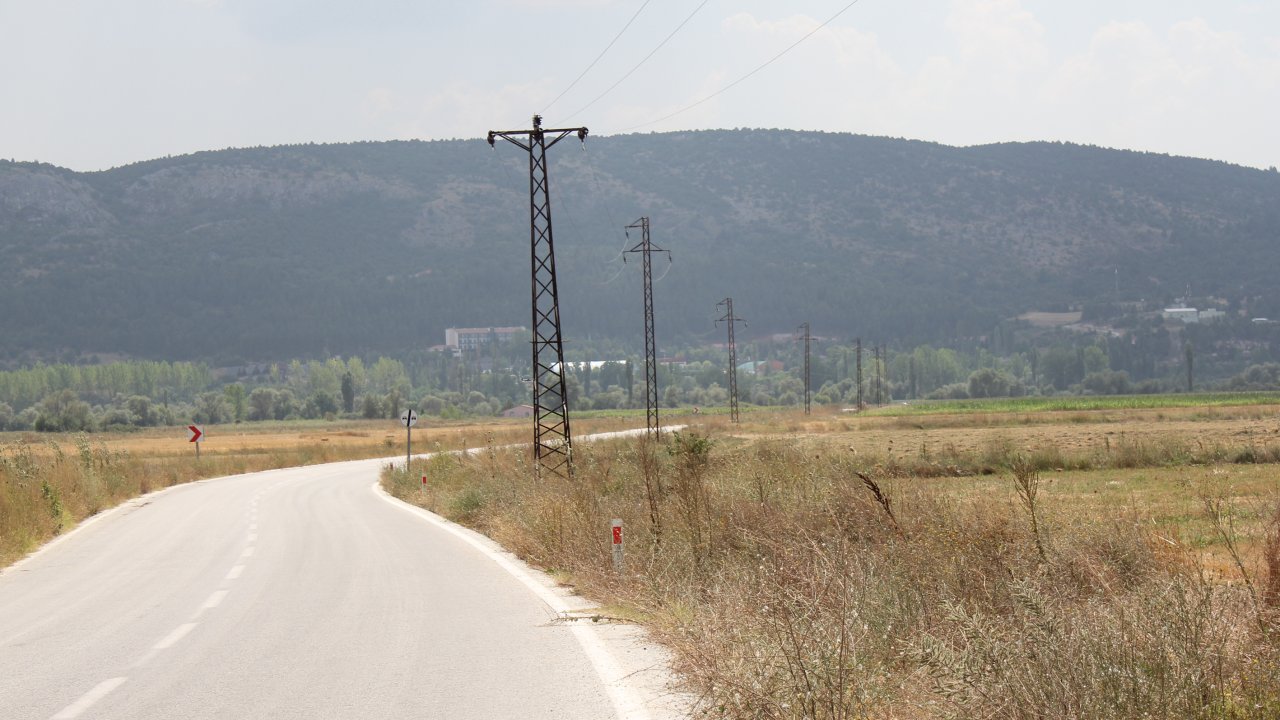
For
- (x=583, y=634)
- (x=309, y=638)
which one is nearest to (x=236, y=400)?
(x=309, y=638)

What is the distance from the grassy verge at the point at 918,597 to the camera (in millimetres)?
6000

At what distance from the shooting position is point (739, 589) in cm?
945

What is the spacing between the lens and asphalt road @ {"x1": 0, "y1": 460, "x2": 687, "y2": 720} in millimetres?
7734

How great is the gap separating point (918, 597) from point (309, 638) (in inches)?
202

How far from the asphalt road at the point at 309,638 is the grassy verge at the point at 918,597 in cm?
68

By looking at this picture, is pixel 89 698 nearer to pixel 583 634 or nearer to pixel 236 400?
pixel 583 634

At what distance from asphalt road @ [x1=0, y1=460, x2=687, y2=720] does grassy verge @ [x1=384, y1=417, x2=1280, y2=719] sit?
0.68 meters

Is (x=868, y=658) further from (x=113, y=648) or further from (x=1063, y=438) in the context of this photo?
(x=1063, y=438)

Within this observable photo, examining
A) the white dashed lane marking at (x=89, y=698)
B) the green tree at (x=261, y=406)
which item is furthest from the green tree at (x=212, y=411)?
the white dashed lane marking at (x=89, y=698)

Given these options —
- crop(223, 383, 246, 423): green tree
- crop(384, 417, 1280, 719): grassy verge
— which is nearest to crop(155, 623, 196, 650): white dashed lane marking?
crop(384, 417, 1280, 719): grassy verge

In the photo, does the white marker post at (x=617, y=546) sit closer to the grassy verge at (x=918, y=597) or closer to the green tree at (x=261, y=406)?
the grassy verge at (x=918, y=597)

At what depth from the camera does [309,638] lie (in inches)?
407

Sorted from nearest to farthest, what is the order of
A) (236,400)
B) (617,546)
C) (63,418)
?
(617,546) < (63,418) < (236,400)

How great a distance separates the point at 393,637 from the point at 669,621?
7.98 feet
